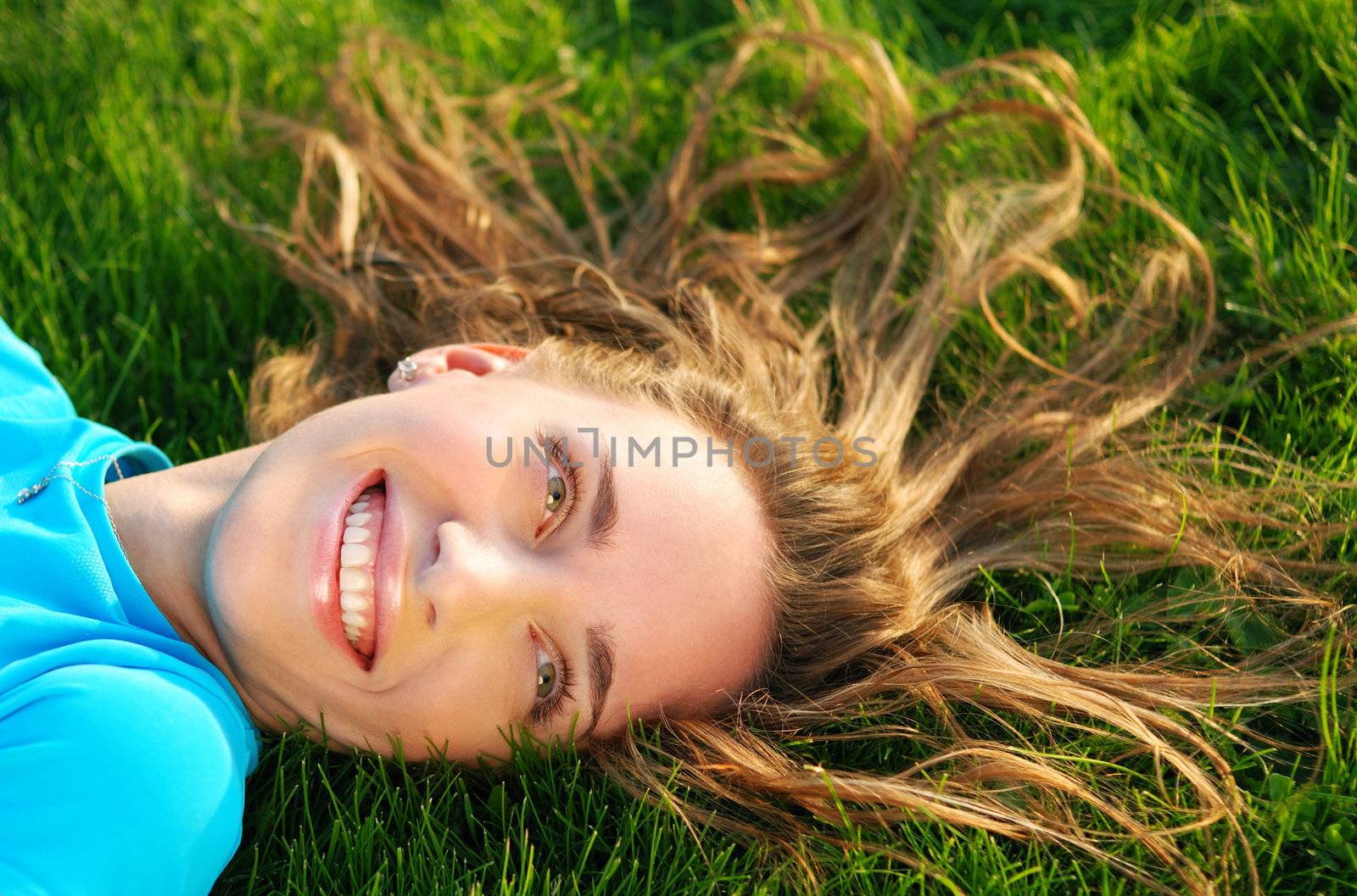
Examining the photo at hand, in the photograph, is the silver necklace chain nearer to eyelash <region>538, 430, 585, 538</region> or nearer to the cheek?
the cheek

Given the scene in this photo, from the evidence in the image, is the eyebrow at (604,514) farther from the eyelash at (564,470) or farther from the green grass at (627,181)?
the green grass at (627,181)

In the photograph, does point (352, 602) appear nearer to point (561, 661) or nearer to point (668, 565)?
point (561, 661)

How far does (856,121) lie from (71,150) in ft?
8.12

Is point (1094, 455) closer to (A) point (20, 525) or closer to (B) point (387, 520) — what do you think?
(B) point (387, 520)

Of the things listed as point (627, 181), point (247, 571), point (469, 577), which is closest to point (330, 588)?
point (247, 571)

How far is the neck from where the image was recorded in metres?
2.43

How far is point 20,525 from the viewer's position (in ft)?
7.69

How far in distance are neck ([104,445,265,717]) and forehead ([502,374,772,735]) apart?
0.76m

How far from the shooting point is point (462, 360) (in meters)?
2.81

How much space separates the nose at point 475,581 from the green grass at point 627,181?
15.0 inches

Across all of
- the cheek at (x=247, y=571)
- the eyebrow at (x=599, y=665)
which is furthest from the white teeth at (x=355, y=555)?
the eyebrow at (x=599, y=665)

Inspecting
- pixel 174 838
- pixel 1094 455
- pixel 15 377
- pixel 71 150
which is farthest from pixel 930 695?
pixel 71 150

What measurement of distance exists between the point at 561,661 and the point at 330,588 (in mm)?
460

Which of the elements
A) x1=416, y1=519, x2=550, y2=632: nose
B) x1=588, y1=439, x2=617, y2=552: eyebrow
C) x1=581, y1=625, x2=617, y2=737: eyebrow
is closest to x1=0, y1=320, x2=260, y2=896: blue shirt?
x1=416, y1=519, x2=550, y2=632: nose
